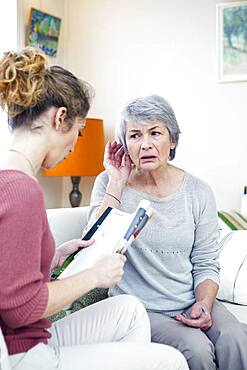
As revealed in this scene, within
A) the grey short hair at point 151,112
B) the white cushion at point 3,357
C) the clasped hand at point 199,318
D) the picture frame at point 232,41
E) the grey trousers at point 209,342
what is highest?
the picture frame at point 232,41

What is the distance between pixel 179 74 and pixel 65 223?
1409 millimetres

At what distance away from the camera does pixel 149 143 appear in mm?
1800

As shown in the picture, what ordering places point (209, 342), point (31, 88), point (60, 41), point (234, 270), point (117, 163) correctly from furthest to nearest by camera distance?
point (60, 41) < point (234, 270) < point (117, 163) < point (209, 342) < point (31, 88)

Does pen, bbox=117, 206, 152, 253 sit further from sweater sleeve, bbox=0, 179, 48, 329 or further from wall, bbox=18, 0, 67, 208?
wall, bbox=18, 0, 67, 208

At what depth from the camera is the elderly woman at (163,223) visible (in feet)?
5.62

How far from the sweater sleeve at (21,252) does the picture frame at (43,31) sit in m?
2.25

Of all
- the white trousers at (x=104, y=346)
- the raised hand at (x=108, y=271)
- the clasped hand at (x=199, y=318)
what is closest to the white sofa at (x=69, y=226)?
the clasped hand at (x=199, y=318)

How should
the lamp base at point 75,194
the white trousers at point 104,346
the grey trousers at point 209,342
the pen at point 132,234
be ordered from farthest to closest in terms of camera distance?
the lamp base at point 75,194 < the grey trousers at point 209,342 < the pen at point 132,234 < the white trousers at point 104,346

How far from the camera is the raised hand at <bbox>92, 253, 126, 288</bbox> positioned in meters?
1.10

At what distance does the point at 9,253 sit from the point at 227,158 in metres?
2.21

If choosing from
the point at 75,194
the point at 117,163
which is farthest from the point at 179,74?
the point at 117,163

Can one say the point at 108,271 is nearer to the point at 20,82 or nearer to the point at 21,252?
the point at 21,252

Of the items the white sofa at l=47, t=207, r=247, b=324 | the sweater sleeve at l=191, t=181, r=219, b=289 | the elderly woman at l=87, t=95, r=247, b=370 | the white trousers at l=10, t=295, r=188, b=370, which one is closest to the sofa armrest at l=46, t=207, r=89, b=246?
the white sofa at l=47, t=207, r=247, b=324

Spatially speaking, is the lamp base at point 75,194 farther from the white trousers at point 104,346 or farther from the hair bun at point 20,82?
the hair bun at point 20,82
